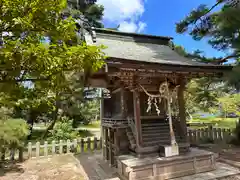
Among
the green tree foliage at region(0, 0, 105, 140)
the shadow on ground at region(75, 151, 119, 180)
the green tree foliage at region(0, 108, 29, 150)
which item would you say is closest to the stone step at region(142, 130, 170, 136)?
the shadow on ground at region(75, 151, 119, 180)

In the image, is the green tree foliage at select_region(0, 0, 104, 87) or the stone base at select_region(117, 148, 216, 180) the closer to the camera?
the green tree foliage at select_region(0, 0, 104, 87)

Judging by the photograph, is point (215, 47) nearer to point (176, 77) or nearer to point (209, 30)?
point (209, 30)

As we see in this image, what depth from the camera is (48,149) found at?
7938 mm

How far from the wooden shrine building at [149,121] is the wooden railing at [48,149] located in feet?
7.29

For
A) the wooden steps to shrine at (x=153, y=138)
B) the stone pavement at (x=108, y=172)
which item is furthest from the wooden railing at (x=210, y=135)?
the wooden steps to shrine at (x=153, y=138)

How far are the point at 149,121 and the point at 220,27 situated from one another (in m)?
5.14

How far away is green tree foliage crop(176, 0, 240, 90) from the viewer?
6102 millimetres

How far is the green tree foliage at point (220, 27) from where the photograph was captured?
6.10 metres

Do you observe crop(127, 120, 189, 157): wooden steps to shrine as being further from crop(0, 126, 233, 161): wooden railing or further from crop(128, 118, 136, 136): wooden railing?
crop(0, 126, 233, 161): wooden railing

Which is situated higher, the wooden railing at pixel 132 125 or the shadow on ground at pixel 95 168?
the wooden railing at pixel 132 125

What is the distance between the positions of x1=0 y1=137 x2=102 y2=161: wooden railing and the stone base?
4.17 metres

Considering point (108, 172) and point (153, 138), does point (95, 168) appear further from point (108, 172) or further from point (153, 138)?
point (153, 138)

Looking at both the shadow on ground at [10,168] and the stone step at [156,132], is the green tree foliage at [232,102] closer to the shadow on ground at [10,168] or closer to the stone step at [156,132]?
the stone step at [156,132]

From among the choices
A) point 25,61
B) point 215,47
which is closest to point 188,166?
point 25,61
